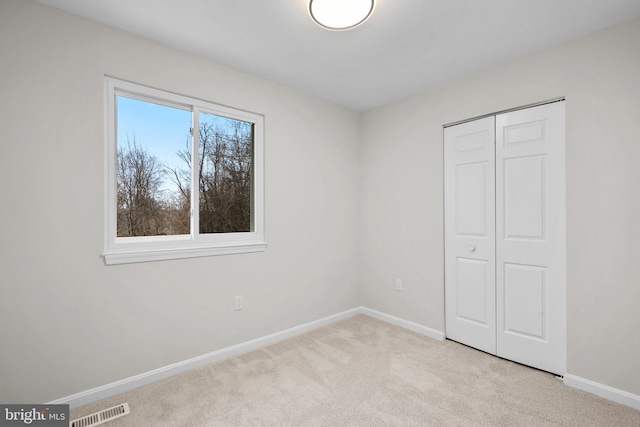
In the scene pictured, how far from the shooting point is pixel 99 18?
6.43 ft

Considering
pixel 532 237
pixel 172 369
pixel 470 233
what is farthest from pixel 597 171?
pixel 172 369

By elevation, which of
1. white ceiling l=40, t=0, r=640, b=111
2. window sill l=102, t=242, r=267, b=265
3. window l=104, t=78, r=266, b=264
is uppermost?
white ceiling l=40, t=0, r=640, b=111

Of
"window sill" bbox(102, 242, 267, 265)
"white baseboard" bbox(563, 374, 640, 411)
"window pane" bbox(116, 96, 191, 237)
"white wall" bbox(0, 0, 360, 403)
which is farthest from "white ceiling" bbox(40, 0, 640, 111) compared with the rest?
"white baseboard" bbox(563, 374, 640, 411)

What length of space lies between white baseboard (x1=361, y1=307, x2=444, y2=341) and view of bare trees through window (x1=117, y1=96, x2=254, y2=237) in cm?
184

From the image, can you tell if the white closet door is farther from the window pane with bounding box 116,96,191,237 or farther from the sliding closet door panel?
the window pane with bounding box 116,96,191,237

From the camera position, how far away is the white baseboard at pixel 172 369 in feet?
6.30

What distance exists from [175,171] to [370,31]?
181 centimetres

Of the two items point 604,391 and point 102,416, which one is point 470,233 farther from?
point 102,416

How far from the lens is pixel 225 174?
2.72 m

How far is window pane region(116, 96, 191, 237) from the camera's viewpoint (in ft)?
7.25

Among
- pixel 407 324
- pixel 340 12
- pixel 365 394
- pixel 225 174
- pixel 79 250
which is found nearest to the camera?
pixel 340 12

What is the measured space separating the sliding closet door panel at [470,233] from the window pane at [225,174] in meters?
1.95

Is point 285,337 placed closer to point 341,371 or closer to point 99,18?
point 341,371

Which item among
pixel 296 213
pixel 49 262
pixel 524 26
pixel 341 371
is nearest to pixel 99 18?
pixel 49 262
